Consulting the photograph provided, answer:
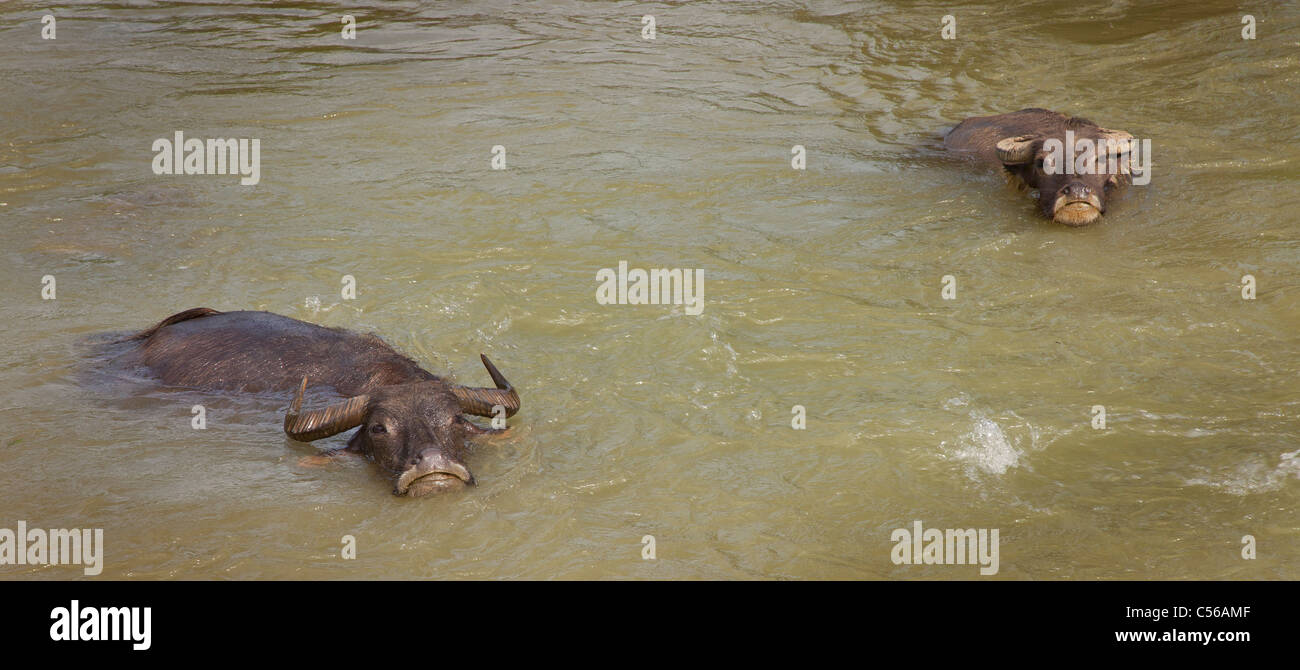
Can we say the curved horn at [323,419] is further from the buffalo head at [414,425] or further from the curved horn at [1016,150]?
the curved horn at [1016,150]

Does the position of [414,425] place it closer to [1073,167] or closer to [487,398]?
[487,398]

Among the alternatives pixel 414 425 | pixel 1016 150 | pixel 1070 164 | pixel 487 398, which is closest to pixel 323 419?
pixel 414 425

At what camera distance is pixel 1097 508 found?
6215 mm

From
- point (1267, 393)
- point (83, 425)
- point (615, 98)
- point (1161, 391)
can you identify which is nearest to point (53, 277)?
point (83, 425)

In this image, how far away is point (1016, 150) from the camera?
1146cm

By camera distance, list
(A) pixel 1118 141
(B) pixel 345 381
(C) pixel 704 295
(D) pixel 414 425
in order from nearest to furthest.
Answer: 1. (D) pixel 414 425
2. (B) pixel 345 381
3. (C) pixel 704 295
4. (A) pixel 1118 141

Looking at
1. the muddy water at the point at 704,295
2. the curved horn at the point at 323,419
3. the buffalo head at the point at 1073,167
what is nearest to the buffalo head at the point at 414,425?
the curved horn at the point at 323,419

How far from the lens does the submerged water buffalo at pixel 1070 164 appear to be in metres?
10.8

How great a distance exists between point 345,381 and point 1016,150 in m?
7.10

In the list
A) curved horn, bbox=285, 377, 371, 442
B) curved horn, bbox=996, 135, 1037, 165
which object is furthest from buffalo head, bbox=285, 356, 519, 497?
curved horn, bbox=996, 135, 1037, 165

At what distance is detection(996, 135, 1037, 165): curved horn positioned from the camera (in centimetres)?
1139

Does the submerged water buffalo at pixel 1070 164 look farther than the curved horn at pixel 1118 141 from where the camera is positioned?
No

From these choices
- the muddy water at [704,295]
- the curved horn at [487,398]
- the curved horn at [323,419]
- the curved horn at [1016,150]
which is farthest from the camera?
the curved horn at [1016,150]
